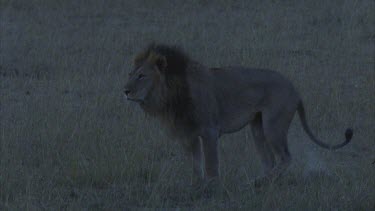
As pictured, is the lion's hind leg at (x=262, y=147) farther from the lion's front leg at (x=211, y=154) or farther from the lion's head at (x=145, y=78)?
the lion's head at (x=145, y=78)

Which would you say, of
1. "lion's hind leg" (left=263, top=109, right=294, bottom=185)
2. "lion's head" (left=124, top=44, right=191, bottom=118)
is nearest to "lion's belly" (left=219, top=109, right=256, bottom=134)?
"lion's hind leg" (left=263, top=109, right=294, bottom=185)

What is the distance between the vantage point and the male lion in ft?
22.5

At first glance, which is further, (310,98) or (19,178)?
(310,98)

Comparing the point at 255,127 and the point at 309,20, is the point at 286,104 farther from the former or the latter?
the point at 309,20

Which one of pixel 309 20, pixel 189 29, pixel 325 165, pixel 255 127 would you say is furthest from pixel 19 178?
pixel 309 20

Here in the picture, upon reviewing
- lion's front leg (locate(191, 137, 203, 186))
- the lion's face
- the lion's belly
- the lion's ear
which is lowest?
lion's front leg (locate(191, 137, 203, 186))

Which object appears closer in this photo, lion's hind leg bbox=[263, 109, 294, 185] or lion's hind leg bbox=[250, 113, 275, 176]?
lion's hind leg bbox=[263, 109, 294, 185]

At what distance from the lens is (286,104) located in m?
7.35

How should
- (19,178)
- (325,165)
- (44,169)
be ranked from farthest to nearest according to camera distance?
(325,165), (44,169), (19,178)

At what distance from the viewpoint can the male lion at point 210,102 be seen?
686cm

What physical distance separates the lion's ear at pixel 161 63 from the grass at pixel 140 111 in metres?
0.78

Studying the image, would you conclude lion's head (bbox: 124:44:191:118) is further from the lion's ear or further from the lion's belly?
the lion's belly

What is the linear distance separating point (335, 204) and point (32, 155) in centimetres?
261

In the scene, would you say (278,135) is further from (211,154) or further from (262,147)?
(211,154)
